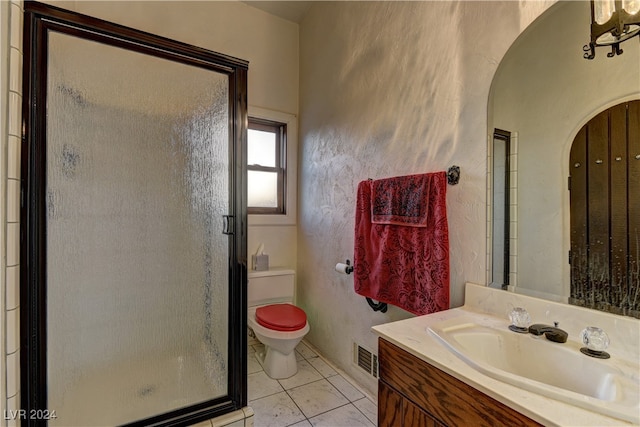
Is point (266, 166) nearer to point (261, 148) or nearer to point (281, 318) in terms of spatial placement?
point (261, 148)

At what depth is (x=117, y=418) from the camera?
1.22 metres

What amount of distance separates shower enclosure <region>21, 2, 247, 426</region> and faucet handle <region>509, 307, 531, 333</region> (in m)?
1.14

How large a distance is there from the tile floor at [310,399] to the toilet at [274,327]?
8 cm

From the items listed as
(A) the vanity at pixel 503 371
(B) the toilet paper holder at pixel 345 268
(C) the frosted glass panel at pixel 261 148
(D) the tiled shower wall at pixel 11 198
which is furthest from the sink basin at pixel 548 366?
(C) the frosted glass panel at pixel 261 148

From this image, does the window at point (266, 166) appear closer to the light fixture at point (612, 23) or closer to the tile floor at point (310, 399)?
the tile floor at point (310, 399)

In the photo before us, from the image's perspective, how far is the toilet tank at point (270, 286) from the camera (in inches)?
91.6

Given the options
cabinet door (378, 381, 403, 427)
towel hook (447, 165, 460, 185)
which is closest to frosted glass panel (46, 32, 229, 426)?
cabinet door (378, 381, 403, 427)

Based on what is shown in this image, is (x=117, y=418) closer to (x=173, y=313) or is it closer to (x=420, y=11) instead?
(x=173, y=313)

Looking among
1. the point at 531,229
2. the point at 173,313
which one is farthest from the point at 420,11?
the point at 173,313

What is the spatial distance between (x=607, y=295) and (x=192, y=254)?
1566 mm

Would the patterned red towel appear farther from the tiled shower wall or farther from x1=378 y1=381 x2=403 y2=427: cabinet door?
the tiled shower wall

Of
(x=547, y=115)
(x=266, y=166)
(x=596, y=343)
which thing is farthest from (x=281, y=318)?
(x=547, y=115)

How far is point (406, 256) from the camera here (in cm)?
143

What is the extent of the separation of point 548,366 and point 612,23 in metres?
1.05
